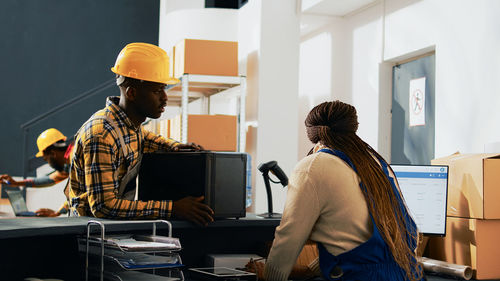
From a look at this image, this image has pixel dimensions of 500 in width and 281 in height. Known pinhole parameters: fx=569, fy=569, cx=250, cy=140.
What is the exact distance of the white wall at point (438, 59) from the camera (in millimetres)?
3127

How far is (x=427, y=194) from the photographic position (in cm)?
248

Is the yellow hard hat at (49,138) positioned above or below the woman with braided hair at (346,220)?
above

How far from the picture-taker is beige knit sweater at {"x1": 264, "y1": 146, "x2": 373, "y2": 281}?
5.62 ft

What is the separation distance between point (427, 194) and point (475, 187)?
22 centimetres

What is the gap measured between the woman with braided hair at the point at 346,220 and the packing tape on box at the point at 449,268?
0.54 m

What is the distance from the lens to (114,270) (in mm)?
1771

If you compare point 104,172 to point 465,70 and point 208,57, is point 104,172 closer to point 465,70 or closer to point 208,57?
point 465,70

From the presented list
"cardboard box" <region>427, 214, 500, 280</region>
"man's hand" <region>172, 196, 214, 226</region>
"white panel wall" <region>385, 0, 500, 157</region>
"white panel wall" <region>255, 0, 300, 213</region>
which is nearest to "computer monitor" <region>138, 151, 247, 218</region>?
"man's hand" <region>172, 196, 214, 226</region>

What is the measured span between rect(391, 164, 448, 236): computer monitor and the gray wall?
6260 mm

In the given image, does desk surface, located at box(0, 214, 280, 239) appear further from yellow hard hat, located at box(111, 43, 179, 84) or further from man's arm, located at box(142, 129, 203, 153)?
yellow hard hat, located at box(111, 43, 179, 84)

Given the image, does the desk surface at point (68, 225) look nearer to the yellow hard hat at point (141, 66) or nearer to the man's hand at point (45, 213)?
the yellow hard hat at point (141, 66)

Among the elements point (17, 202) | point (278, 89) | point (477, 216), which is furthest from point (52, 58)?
point (477, 216)

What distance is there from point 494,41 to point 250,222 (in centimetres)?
180

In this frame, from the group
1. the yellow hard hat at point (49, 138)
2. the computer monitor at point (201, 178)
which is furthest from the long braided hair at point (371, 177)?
the yellow hard hat at point (49, 138)
